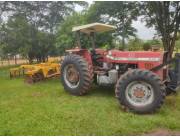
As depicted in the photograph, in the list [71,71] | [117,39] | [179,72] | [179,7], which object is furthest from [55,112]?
[179,7]

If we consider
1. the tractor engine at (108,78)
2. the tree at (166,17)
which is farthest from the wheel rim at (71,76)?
the tree at (166,17)

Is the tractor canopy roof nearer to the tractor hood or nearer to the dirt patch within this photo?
the tractor hood

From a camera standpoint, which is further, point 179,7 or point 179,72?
point 179,7

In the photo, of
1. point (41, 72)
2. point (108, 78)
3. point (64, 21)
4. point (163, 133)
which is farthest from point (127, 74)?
point (64, 21)

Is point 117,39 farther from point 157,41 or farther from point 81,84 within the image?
point 81,84

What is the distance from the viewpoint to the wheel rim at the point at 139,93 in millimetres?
5840

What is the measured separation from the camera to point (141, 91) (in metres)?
5.92

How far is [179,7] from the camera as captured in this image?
17.1 m

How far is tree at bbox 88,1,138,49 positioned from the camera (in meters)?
17.7

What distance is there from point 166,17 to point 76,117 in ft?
42.8

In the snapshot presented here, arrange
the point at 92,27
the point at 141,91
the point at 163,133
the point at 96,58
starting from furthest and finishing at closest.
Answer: the point at 92,27
the point at 96,58
the point at 141,91
the point at 163,133

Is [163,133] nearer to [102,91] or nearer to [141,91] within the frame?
[141,91]

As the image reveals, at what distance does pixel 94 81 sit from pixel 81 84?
0.83m

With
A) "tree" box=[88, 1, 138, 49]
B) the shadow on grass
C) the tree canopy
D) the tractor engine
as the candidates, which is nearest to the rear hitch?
the tractor engine
